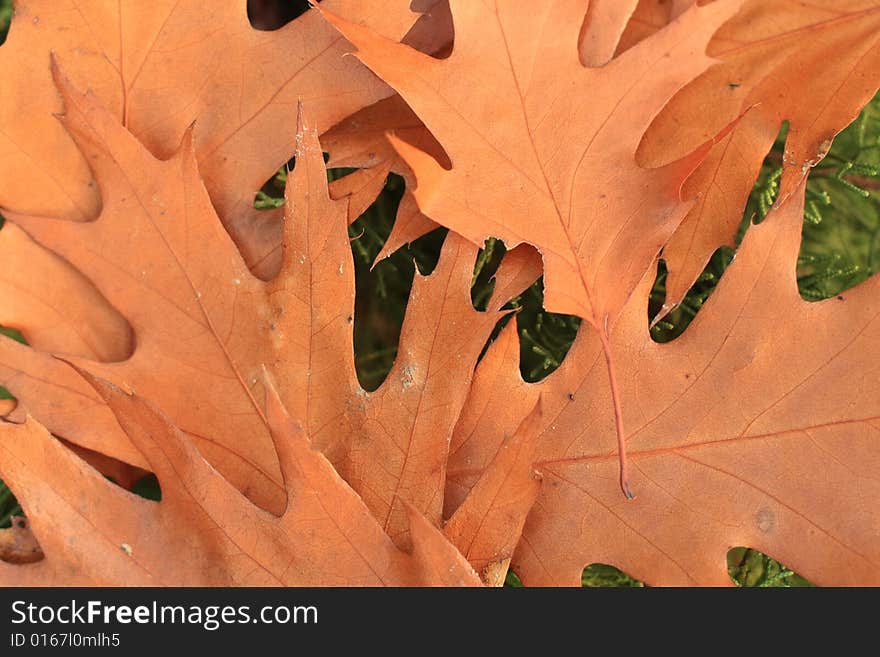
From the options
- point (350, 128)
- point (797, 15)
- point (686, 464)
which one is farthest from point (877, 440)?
point (350, 128)

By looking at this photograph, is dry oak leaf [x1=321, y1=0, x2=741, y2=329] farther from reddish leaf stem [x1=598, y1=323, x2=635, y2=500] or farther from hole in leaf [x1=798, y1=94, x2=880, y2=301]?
hole in leaf [x1=798, y1=94, x2=880, y2=301]

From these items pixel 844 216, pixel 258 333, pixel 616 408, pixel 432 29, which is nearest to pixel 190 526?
pixel 258 333

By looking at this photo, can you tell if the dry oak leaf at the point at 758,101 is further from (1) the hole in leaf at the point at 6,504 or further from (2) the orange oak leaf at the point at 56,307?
(1) the hole in leaf at the point at 6,504

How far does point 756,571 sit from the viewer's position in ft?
2.93

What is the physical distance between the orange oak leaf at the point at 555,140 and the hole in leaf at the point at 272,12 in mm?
287

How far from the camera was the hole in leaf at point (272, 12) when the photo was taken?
881 millimetres

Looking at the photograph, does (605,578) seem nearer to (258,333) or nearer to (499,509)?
(499,509)

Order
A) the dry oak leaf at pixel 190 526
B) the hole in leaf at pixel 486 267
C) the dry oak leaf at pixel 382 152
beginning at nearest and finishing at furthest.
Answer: the dry oak leaf at pixel 190 526 → the dry oak leaf at pixel 382 152 → the hole in leaf at pixel 486 267

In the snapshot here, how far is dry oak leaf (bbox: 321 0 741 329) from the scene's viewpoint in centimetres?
64

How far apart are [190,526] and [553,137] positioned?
398mm

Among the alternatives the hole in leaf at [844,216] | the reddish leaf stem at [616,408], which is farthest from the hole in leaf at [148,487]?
the hole in leaf at [844,216]

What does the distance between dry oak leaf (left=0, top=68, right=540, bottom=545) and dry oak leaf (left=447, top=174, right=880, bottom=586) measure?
46 millimetres

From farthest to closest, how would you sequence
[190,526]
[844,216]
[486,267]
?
[844,216] → [486,267] → [190,526]
